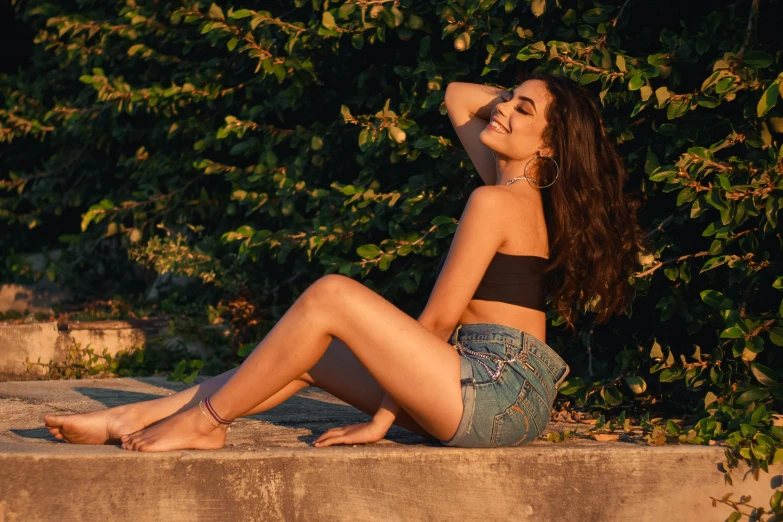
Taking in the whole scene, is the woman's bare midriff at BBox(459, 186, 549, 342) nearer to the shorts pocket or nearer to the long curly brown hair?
the long curly brown hair

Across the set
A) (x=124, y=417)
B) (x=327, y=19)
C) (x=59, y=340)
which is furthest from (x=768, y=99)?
(x=59, y=340)

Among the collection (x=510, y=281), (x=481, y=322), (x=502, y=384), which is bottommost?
(x=502, y=384)

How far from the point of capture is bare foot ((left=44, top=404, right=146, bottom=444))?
3.26 m

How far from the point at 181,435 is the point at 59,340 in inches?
103

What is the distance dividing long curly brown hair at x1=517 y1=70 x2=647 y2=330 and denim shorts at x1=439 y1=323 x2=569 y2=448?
0.30m

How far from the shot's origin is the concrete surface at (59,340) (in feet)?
17.3

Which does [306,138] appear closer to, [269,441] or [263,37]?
[263,37]

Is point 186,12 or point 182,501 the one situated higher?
point 186,12

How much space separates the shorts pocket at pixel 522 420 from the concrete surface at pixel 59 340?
2912 mm

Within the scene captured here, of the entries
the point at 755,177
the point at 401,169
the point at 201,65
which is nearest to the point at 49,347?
the point at 201,65

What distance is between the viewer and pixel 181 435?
10.1ft

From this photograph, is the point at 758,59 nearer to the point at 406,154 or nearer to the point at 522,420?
the point at 522,420

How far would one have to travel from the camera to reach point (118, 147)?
726cm

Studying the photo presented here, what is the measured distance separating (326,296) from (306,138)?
2.13 meters
